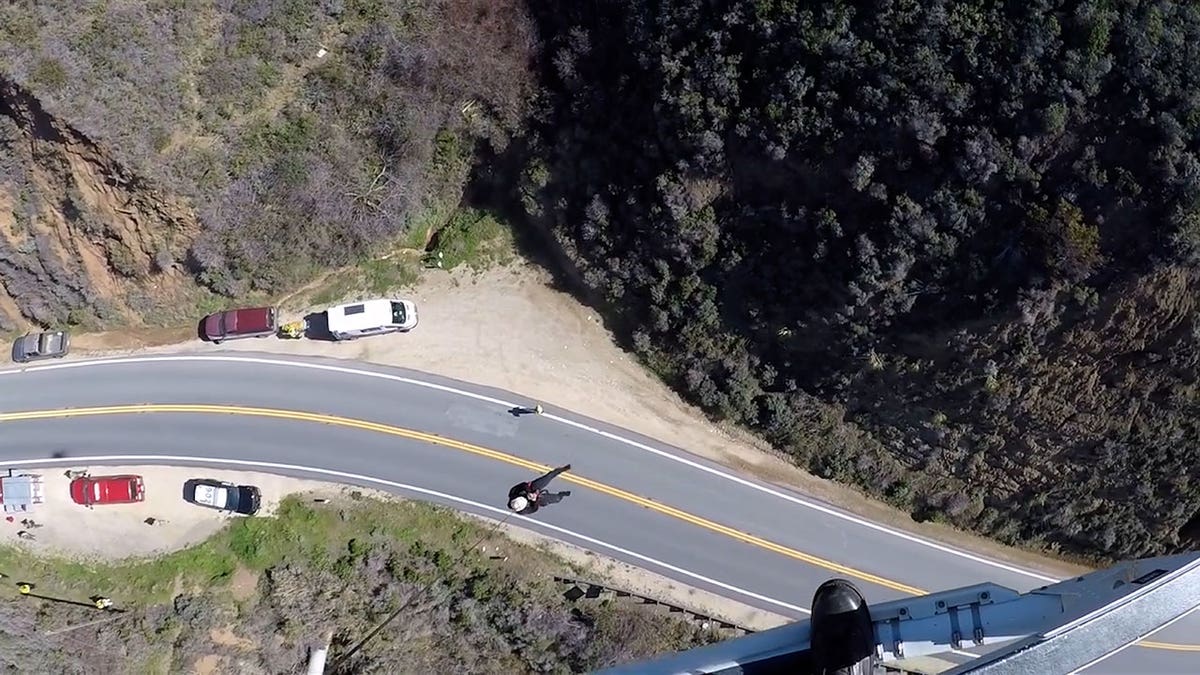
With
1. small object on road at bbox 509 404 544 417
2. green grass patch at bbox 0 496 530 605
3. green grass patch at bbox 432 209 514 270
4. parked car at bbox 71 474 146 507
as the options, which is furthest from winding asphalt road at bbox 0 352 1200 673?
green grass patch at bbox 432 209 514 270

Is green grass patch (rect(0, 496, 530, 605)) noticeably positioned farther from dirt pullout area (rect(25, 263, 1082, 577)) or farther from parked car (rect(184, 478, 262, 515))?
dirt pullout area (rect(25, 263, 1082, 577))

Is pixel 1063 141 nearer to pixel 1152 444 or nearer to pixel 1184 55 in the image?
pixel 1184 55

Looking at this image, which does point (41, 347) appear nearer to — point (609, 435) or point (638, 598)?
point (609, 435)

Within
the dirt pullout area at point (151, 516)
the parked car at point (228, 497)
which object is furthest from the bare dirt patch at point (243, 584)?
the parked car at point (228, 497)

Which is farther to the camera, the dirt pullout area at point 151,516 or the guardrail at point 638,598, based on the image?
the dirt pullout area at point 151,516

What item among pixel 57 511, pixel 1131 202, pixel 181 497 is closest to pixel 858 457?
pixel 1131 202

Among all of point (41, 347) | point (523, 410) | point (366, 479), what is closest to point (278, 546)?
point (366, 479)

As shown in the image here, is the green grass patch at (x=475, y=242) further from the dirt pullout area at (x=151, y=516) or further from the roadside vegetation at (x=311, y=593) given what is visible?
the roadside vegetation at (x=311, y=593)
